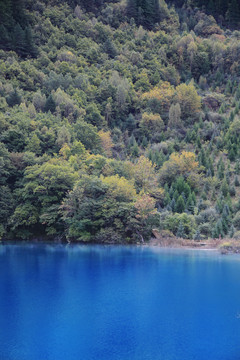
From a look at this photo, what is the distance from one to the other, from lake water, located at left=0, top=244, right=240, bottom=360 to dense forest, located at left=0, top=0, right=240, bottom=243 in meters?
9.28

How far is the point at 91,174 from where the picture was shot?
49.3 meters

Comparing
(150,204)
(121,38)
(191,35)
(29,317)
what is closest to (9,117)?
(150,204)

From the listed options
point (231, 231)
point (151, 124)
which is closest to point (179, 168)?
point (231, 231)

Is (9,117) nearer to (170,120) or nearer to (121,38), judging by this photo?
(170,120)

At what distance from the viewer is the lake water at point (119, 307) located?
16703mm

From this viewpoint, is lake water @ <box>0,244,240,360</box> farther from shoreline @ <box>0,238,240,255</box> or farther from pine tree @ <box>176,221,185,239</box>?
pine tree @ <box>176,221,185,239</box>

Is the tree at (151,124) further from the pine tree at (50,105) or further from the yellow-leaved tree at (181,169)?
the yellow-leaved tree at (181,169)

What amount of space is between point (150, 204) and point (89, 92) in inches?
1641

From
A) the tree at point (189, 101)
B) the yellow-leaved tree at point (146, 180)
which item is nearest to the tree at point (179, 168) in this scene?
the yellow-leaved tree at point (146, 180)

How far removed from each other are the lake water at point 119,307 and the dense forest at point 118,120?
30.4 ft

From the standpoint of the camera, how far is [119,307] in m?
21.9

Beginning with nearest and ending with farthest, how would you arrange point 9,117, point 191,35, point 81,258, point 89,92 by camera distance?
point 81,258, point 9,117, point 89,92, point 191,35

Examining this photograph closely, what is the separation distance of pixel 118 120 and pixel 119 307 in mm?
58850

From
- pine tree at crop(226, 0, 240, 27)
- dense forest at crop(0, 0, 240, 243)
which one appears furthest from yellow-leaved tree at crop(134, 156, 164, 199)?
pine tree at crop(226, 0, 240, 27)
